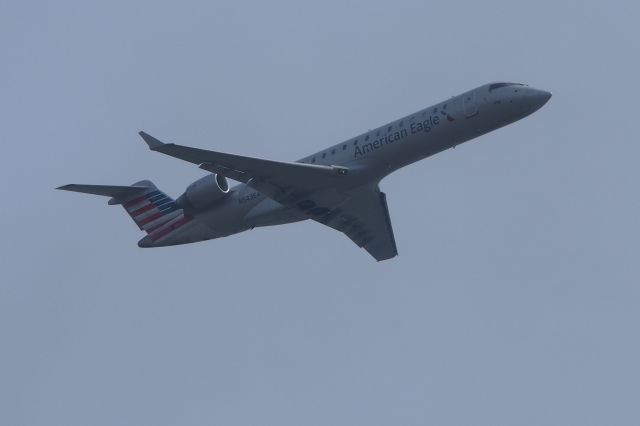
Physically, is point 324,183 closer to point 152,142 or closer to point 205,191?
point 205,191

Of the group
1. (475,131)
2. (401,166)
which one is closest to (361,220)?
(401,166)

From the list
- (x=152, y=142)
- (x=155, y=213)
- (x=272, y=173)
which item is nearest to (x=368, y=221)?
(x=272, y=173)

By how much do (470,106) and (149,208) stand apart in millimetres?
13458

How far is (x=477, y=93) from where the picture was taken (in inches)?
1359

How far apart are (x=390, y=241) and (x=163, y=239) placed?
8457 millimetres

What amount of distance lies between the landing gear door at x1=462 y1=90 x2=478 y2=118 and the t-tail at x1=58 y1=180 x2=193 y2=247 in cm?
1106

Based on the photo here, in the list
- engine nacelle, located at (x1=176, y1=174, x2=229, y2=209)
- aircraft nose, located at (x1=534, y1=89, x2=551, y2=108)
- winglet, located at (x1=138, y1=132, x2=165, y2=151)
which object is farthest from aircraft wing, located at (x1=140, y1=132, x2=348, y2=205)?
aircraft nose, located at (x1=534, y1=89, x2=551, y2=108)

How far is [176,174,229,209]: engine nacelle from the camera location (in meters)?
37.3

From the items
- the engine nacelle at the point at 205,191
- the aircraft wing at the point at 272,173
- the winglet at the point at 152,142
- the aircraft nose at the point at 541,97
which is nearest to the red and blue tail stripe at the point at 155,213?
the engine nacelle at the point at 205,191

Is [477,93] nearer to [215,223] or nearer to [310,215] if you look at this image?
[310,215]

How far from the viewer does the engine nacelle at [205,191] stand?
37.3 metres

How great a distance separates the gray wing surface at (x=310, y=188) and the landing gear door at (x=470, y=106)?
441cm

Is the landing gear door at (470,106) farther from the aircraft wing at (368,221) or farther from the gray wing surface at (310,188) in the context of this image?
the aircraft wing at (368,221)

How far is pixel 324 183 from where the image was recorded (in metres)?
36.2
